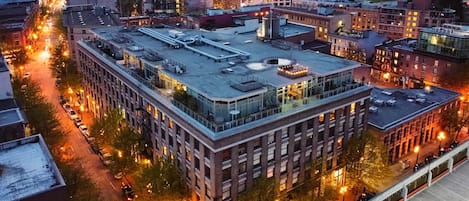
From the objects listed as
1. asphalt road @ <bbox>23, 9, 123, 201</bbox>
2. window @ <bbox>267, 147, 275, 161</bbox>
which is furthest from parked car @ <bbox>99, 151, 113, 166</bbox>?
window @ <bbox>267, 147, 275, 161</bbox>

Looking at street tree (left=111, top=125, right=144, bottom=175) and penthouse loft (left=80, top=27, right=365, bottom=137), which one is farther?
street tree (left=111, top=125, right=144, bottom=175)

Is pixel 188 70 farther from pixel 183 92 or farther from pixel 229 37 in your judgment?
pixel 229 37

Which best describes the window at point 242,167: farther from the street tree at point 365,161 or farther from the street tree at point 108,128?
the street tree at point 108,128

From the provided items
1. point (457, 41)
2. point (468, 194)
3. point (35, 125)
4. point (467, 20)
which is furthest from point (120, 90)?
point (467, 20)

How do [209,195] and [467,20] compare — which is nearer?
[209,195]

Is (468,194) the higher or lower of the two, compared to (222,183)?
higher

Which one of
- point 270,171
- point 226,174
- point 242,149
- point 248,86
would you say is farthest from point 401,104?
point 226,174

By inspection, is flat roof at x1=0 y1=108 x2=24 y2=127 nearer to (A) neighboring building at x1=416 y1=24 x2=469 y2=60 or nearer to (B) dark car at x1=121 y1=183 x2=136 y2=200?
(B) dark car at x1=121 y1=183 x2=136 y2=200
